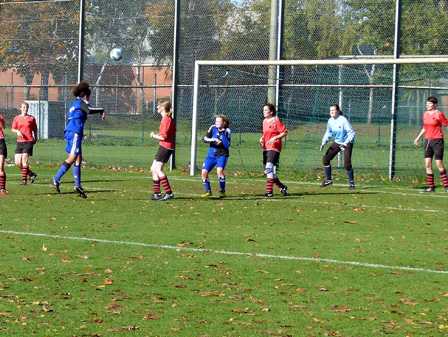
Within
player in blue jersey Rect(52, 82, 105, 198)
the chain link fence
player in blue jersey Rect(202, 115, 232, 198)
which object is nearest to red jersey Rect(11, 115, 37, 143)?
player in blue jersey Rect(52, 82, 105, 198)

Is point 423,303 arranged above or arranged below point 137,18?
below

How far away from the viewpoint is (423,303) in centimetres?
637

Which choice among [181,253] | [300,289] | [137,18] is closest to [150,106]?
[137,18]

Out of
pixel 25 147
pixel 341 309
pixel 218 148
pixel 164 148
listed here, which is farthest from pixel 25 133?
pixel 341 309

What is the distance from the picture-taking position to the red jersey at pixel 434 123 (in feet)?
50.0

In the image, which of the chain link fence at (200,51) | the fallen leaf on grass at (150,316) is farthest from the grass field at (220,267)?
the chain link fence at (200,51)

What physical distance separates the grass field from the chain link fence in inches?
246

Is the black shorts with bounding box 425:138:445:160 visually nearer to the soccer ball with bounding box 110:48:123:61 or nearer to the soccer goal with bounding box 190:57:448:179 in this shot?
the soccer goal with bounding box 190:57:448:179

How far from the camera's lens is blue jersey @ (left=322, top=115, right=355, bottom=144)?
52.2 feet

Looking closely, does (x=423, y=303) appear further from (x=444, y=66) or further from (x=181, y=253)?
(x=444, y=66)

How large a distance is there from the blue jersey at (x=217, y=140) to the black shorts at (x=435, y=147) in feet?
13.9

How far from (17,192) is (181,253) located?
22.2 feet

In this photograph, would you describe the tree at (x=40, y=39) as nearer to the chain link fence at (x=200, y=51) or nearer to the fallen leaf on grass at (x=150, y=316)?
the chain link fence at (x=200, y=51)

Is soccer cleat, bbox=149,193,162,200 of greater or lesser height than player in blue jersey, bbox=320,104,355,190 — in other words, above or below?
below
